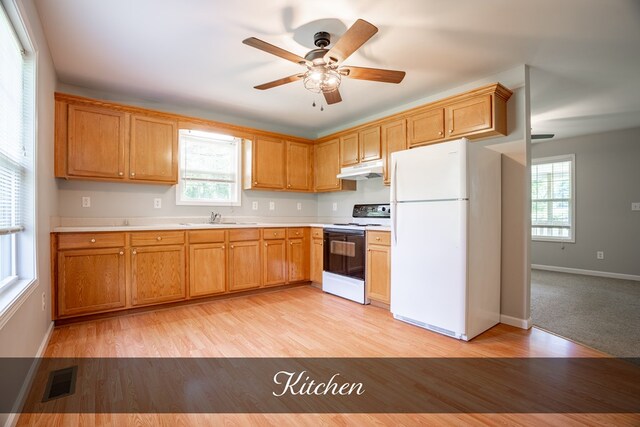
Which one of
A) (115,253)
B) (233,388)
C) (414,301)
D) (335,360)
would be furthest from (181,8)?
(414,301)

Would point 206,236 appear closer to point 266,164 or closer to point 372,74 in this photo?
point 266,164

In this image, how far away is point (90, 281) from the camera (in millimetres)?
2945

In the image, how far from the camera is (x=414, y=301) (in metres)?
2.90

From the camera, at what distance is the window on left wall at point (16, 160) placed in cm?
168

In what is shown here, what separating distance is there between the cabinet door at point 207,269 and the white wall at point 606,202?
19.2 ft

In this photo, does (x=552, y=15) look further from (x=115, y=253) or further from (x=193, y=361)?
(x=115, y=253)

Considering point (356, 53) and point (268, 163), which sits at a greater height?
point (356, 53)

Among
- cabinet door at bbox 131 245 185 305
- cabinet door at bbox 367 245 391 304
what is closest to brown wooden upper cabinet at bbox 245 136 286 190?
cabinet door at bbox 131 245 185 305

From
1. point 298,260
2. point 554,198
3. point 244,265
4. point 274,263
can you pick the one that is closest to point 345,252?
point 298,260

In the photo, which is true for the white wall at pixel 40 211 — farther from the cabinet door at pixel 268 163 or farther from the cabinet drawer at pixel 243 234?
the cabinet door at pixel 268 163

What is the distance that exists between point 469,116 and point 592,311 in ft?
8.20

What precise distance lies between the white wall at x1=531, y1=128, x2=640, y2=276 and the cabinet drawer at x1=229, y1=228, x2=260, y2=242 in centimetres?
544

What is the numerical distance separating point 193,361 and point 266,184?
2676 millimetres

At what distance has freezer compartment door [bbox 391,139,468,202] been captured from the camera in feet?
8.46
